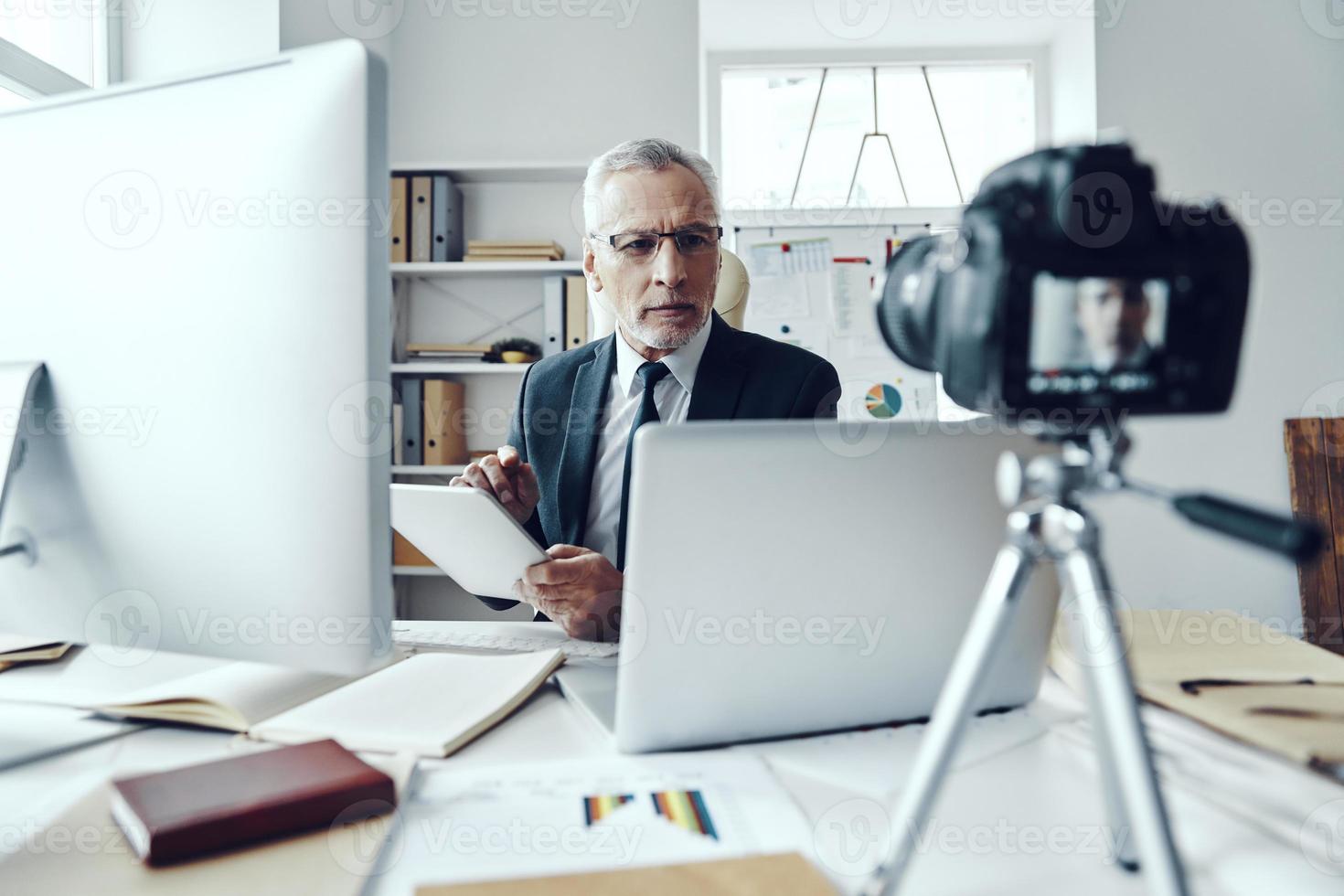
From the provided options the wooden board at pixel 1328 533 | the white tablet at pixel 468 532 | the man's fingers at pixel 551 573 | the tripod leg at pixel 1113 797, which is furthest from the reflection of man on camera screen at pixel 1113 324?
the wooden board at pixel 1328 533

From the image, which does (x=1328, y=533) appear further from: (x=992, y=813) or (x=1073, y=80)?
(x=1073, y=80)

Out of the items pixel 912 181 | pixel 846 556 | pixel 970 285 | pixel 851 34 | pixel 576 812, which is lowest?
pixel 576 812

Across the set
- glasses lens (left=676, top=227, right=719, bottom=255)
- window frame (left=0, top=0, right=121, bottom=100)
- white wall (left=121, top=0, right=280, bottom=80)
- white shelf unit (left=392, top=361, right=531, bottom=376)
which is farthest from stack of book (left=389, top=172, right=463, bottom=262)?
glasses lens (left=676, top=227, right=719, bottom=255)

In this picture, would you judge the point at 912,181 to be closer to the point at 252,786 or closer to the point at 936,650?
the point at 936,650

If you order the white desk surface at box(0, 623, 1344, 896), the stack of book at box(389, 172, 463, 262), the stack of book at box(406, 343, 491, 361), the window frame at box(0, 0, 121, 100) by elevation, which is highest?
the window frame at box(0, 0, 121, 100)

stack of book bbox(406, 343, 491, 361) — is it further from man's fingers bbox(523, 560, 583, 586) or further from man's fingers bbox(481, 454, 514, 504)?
man's fingers bbox(523, 560, 583, 586)

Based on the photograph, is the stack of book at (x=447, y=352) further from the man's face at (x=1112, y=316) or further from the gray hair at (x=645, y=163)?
the man's face at (x=1112, y=316)

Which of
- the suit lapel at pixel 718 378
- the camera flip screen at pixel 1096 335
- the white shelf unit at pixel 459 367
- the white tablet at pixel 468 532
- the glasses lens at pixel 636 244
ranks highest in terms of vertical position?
the glasses lens at pixel 636 244

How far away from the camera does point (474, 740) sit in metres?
0.68

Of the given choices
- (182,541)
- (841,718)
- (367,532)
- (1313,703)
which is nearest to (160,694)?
(182,541)

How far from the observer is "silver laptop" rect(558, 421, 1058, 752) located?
1.93ft

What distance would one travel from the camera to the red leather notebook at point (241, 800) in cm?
47

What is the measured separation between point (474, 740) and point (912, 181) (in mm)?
3159

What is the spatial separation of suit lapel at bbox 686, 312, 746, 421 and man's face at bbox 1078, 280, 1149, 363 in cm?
118
